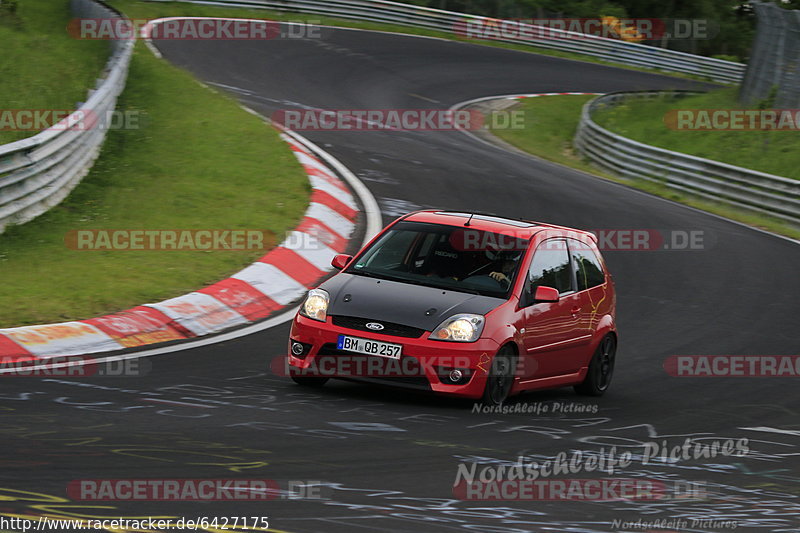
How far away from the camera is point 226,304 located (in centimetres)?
1127

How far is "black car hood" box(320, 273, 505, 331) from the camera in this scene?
841cm

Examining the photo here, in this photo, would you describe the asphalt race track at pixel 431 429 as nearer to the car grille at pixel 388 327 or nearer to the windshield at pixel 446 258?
the car grille at pixel 388 327

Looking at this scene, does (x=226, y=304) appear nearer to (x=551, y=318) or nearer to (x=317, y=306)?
(x=317, y=306)

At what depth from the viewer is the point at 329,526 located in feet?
17.1

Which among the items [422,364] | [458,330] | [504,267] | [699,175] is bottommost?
[699,175]

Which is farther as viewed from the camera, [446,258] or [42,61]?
[42,61]

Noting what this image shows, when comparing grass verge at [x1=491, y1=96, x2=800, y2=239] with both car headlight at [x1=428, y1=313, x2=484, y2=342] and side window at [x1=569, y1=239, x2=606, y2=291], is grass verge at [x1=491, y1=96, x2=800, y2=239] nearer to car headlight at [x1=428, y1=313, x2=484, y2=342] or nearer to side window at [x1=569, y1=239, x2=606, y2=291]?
side window at [x1=569, y1=239, x2=606, y2=291]

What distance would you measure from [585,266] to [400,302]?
2.36 meters

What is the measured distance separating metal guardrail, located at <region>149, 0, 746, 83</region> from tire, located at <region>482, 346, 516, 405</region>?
33.3 metres

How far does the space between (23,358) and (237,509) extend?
3.98 metres

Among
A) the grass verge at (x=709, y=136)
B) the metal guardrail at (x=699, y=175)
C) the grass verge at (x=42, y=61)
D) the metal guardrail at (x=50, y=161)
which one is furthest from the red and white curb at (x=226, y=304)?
the grass verge at (x=709, y=136)

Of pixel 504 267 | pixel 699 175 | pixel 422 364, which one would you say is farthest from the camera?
pixel 699 175

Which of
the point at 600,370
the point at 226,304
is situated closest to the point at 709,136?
the point at 600,370

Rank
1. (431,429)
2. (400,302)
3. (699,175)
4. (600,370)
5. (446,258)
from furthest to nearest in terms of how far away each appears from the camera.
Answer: (699,175) → (600,370) → (446,258) → (400,302) → (431,429)
